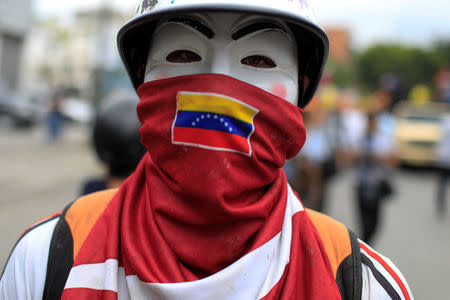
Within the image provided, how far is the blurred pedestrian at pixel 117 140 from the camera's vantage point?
92.7 inches

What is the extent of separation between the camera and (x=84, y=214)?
4.75 feet

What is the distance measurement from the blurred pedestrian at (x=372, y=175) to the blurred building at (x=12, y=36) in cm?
2228

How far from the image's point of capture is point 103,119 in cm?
240

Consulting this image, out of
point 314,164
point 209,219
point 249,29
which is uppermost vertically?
point 249,29

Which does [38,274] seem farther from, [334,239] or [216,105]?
[334,239]

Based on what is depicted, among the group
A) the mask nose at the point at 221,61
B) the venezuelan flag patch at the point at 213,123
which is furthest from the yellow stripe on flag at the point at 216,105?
the mask nose at the point at 221,61

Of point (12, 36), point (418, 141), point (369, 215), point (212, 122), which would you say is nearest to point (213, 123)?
point (212, 122)

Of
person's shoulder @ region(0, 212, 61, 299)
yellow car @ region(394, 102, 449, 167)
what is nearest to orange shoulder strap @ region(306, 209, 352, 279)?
person's shoulder @ region(0, 212, 61, 299)

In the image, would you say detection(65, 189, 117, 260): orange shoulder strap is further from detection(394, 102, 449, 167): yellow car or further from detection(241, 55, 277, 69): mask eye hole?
detection(394, 102, 449, 167): yellow car

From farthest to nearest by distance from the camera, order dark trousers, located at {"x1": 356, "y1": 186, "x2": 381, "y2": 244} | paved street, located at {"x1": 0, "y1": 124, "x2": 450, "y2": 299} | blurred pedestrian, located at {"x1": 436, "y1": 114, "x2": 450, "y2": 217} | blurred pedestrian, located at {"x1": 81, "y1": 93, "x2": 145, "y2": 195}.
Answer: blurred pedestrian, located at {"x1": 436, "y1": 114, "x2": 450, "y2": 217}
paved street, located at {"x1": 0, "y1": 124, "x2": 450, "y2": 299}
dark trousers, located at {"x1": 356, "y1": 186, "x2": 381, "y2": 244}
blurred pedestrian, located at {"x1": 81, "y1": 93, "x2": 145, "y2": 195}

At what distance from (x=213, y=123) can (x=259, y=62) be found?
294 millimetres

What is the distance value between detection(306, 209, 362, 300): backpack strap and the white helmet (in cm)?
47

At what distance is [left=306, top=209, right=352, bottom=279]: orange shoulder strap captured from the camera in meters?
1.37

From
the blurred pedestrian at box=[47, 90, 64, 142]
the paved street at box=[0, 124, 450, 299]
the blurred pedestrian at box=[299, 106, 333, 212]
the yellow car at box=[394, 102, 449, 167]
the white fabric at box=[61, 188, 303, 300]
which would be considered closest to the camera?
the white fabric at box=[61, 188, 303, 300]
